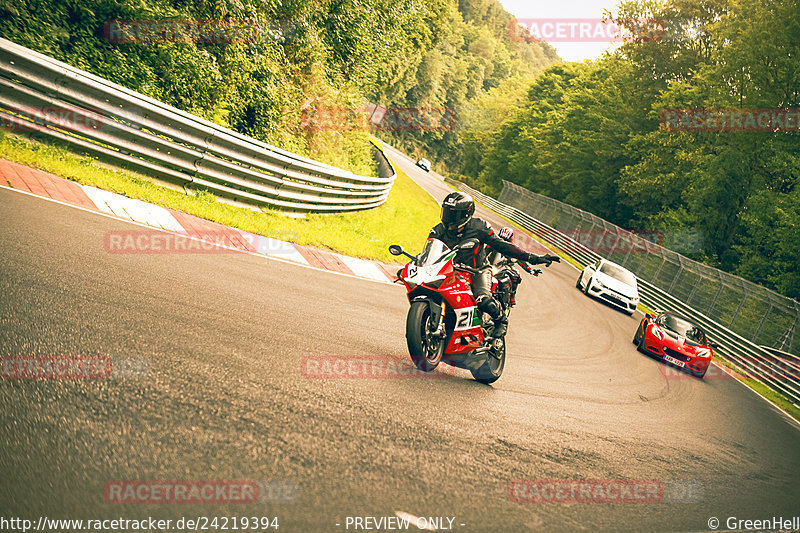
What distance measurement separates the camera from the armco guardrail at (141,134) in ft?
25.8

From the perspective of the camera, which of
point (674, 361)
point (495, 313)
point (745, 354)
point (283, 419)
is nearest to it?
point (283, 419)

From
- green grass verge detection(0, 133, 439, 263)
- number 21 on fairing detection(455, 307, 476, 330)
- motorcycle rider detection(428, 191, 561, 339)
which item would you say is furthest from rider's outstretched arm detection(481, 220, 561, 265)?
green grass verge detection(0, 133, 439, 263)

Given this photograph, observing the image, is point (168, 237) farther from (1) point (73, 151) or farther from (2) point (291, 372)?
(2) point (291, 372)

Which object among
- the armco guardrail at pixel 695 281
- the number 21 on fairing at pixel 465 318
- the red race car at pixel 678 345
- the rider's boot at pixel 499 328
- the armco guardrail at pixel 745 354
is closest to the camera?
the number 21 on fairing at pixel 465 318

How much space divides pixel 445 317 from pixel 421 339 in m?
0.59

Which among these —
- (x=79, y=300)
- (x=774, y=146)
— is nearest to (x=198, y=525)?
(x=79, y=300)

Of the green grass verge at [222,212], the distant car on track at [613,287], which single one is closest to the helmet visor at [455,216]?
the green grass verge at [222,212]

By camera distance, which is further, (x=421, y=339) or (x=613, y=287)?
(x=613, y=287)

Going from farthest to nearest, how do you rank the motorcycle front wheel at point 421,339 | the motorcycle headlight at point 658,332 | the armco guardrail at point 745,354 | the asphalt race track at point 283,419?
the armco guardrail at point 745,354 → the motorcycle headlight at point 658,332 → the motorcycle front wheel at point 421,339 → the asphalt race track at point 283,419

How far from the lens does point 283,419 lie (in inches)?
144

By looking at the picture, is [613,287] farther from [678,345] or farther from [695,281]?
[678,345]

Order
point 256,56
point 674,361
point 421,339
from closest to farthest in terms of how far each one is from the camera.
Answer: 1. point 421,339
2. point 674,361
3. point 256,56

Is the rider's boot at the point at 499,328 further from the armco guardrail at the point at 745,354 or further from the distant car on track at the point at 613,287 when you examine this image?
the distant car on track at the point at 613,287

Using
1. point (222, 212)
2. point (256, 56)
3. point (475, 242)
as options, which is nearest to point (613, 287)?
point (256, 56)
